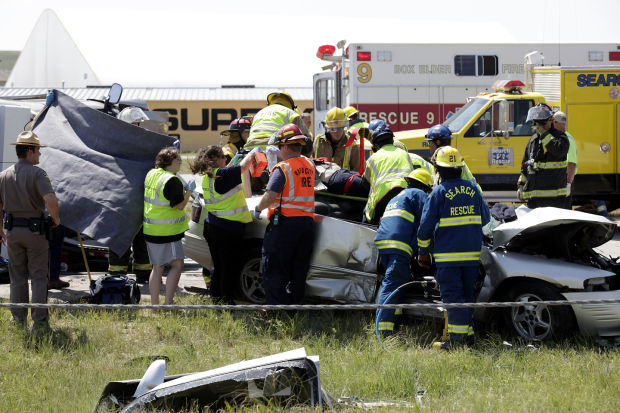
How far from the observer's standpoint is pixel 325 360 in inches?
237

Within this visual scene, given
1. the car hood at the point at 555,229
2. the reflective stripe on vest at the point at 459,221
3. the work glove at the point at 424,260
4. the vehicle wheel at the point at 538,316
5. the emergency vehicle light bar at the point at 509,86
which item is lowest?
the vehicle wheel at the point at 538,316

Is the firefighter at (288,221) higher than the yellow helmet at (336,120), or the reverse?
the yellow helmet at (336,120)

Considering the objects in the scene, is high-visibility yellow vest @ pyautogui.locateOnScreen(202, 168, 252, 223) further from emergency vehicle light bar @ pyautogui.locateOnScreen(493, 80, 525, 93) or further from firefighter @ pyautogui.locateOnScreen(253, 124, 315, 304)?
emergency vehicle light bar @ pyautogui.locateOnScreen(493, 80, 525, 93)

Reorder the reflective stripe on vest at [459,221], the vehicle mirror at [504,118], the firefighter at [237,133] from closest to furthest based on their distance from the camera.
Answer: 1. the reflective stripe on vest at [459,221]
2. the firefighter at [237,133]
3. the vehicle mirror at [504,118]

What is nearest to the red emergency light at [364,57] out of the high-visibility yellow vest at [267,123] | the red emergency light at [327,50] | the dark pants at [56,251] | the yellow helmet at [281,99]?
the red emergency light at [327,50]

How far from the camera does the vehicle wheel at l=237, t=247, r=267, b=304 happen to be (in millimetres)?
7781

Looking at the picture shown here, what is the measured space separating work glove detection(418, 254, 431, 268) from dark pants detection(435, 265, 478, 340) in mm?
249

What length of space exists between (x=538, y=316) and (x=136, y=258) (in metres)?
4.87

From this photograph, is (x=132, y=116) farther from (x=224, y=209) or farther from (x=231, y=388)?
(x=231, y=388)

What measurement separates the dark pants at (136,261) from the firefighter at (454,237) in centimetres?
387

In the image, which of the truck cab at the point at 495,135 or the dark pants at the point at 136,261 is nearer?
the dark pants at the point at 136,261

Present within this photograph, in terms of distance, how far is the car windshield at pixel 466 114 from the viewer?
12.9m

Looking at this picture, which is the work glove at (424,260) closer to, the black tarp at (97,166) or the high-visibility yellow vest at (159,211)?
the high-visibility yellow vest at (159,211)

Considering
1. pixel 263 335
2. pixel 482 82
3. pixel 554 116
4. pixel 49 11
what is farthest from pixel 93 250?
pixel 49 11
